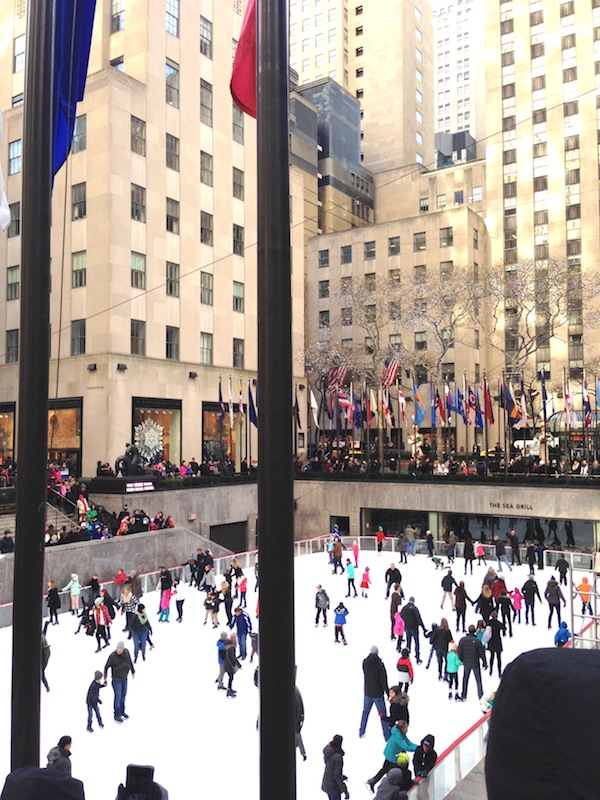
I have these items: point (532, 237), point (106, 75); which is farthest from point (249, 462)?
point (532, 237)

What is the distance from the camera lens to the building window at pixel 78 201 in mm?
38312

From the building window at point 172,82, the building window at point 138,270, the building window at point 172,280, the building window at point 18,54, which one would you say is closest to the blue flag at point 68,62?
the building window at point 138,270

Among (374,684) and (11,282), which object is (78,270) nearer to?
(11,282)

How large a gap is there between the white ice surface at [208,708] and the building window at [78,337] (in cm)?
2053

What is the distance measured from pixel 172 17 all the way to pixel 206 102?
503 cm

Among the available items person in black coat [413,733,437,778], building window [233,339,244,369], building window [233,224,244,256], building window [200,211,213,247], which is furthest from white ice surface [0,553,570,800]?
building window [233,224,244,256]

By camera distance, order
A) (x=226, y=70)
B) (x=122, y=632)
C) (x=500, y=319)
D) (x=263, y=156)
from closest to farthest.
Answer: (x=263, y=156) < (x=122, y=632) < (x=226, y=70) < (x=500, y=319)

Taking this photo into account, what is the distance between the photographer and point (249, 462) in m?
42.0

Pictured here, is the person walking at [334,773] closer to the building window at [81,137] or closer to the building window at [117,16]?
the building window at [81,137]

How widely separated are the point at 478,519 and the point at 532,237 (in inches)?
1389

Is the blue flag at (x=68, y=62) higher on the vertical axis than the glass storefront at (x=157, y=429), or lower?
higher

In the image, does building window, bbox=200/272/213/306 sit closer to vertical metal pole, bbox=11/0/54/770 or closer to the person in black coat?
the person in black coat

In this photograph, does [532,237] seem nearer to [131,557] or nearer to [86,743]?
[131,557]

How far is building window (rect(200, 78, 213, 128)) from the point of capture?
44062 mm
